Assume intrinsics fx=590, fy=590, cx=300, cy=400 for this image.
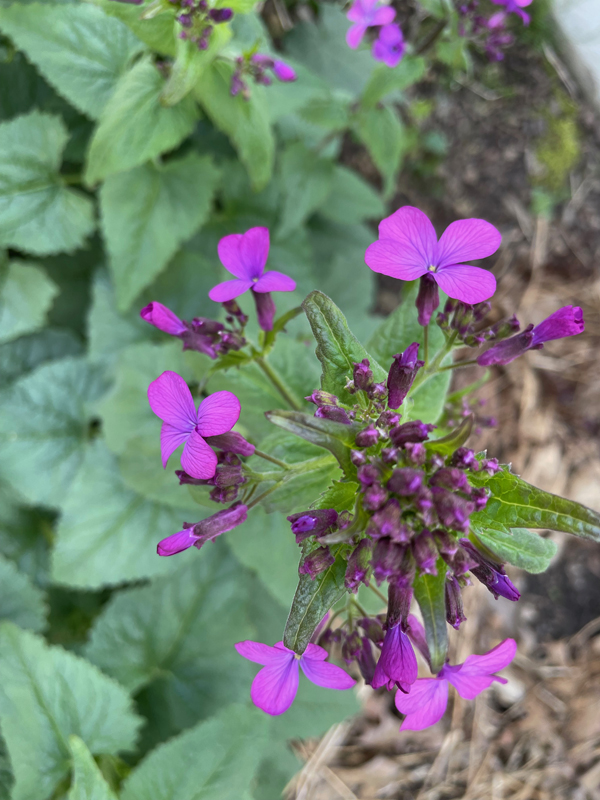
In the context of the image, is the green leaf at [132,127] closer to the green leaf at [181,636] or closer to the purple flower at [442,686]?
the green leaf at [181,636]

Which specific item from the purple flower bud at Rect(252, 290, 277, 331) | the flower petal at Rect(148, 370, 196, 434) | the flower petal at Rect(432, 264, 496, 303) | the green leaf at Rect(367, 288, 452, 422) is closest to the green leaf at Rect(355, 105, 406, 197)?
the green leaf at Rect(367, 288, 452, 422)

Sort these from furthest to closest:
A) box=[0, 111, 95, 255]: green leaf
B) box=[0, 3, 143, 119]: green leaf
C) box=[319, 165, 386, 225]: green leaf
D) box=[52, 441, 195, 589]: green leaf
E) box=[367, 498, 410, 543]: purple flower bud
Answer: box=[319, 165, 386, 225]: green leaf < box=[52, 441, 195, 589]: green leaf < box=[0, 111, 95, 255]: green leaf < box=[0, 3, 143, 119]: green leaf < box=[367, 498, 410, 543]: purple flower bud

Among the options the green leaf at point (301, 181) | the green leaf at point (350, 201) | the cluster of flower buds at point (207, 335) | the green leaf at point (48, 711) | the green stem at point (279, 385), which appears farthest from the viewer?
the green leaf at point (350, 201)

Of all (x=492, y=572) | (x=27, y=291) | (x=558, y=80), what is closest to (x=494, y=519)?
(x=492, y=572)

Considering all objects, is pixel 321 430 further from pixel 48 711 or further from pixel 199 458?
pixel 48 711

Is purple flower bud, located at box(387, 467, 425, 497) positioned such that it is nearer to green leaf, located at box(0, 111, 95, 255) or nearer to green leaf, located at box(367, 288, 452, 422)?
green leaf, located at box(367, 288, 452, 422)

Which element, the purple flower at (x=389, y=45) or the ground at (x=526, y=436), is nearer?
the purple flower at (x=389, y=45)

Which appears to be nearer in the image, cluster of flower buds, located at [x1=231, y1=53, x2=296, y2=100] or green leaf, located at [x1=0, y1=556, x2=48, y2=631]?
cluster of flower buds, located at [x1=231, y1=53, x2=296, y2=100]

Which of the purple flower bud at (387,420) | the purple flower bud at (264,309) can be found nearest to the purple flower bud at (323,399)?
the purple flower bud at (387,420)
